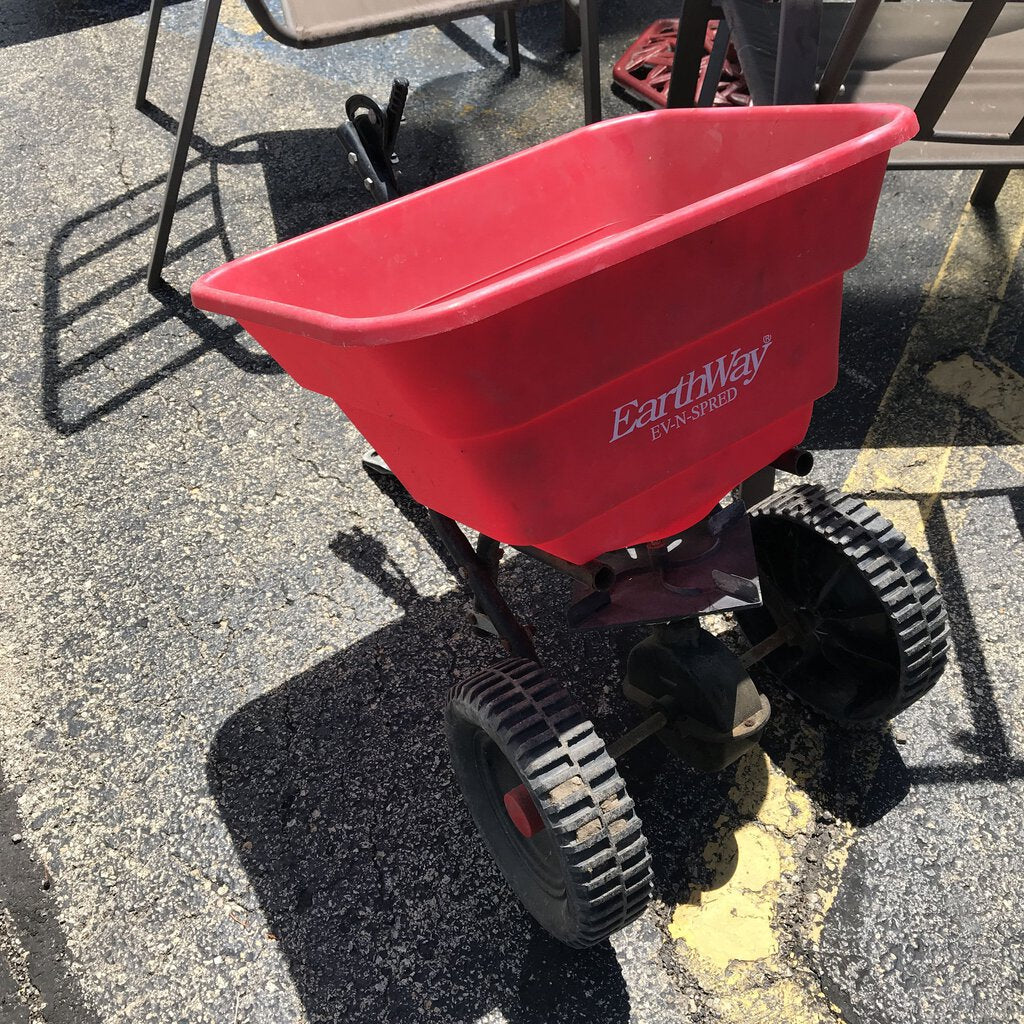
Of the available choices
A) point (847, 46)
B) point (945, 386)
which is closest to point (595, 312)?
point (847, 46)

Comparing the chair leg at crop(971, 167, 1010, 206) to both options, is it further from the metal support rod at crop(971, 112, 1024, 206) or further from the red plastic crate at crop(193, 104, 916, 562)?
the red plastic crate at crop(193, 104, 916, 562)

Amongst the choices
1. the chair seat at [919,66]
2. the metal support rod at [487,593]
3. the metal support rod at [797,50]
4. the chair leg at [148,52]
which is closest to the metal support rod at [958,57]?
the chair seat at [919,66]

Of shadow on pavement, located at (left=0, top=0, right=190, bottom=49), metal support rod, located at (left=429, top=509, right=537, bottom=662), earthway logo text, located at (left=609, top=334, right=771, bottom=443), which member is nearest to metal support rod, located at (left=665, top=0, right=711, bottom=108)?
earthway logo text, located at (left=609, top=334, right=771, bottom=443)

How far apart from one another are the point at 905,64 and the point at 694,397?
158 centimetres

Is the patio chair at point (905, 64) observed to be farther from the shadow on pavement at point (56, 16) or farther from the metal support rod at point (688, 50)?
the shadow on pavement at point (56, 16)

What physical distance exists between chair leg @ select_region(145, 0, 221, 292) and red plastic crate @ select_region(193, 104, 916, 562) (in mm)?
1465

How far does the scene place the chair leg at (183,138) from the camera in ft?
8.79

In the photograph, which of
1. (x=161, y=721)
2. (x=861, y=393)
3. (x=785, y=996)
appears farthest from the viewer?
(x=861, y=393)

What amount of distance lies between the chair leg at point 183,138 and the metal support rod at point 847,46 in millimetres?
1711

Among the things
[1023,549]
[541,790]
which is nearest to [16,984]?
[541,790]

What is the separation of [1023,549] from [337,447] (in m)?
1.66

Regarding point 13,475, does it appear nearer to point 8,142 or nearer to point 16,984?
point 16,984

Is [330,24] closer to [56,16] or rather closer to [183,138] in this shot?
[183,138]

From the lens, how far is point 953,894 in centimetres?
163
